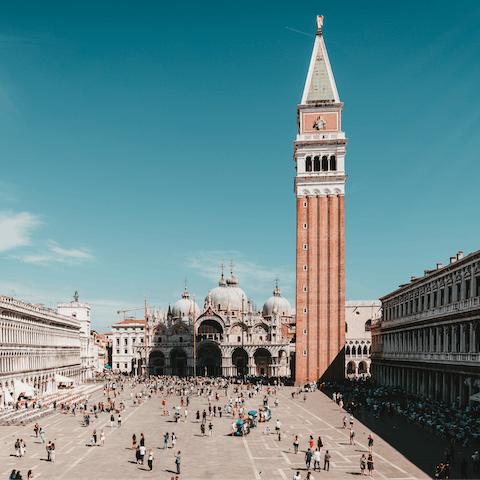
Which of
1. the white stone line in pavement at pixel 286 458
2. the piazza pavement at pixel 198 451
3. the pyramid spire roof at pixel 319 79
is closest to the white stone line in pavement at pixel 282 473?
the piazza pavement at pixel 198 451

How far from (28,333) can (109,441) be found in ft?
116

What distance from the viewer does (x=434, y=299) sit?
55.2 m

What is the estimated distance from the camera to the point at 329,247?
83.3 metres

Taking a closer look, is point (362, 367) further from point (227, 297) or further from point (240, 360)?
point (227, 297)

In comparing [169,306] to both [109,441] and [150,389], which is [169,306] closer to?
[150,389]

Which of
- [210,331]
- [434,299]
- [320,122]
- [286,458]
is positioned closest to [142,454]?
[286,458]

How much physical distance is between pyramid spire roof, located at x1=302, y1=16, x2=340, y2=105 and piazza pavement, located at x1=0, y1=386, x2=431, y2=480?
179 ft

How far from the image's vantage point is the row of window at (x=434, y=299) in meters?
46.0

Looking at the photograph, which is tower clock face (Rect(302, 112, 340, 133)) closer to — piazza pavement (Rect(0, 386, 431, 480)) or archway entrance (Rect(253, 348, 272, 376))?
archway entrance (Rect(253, 348, 272, 376))

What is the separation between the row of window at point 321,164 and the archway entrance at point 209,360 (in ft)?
159

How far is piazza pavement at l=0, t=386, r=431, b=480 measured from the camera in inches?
1126

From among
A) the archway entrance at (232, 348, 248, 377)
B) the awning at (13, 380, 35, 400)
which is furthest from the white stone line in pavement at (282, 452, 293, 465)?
the archway entrance at (232, 348, 248, 377)

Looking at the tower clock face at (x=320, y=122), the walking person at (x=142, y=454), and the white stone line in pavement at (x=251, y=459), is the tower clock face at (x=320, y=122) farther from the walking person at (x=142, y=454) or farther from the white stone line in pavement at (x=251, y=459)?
the walking person at (x=142, y=454)

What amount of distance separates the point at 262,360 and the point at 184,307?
108 ft
